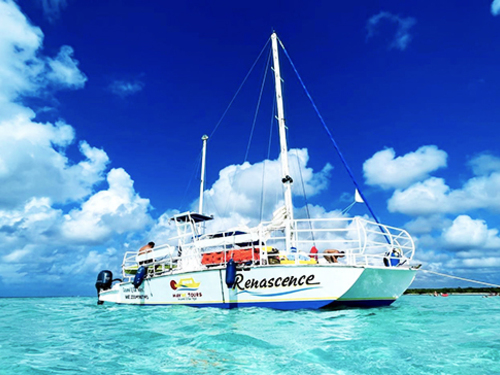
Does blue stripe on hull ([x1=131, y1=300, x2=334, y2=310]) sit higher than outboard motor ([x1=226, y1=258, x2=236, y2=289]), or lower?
lower

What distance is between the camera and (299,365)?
514cm

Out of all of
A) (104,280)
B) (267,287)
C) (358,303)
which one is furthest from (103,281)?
(358,303)

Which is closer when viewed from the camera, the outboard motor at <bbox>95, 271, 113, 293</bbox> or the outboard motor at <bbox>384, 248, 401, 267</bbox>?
the outboard motor at <bbox>384, 248, 401, 267</bbox>

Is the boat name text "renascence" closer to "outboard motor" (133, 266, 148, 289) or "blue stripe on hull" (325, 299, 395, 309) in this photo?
"blue stripe on hull" (325, 299, 395, 309)

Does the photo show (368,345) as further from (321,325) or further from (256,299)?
(256,299)

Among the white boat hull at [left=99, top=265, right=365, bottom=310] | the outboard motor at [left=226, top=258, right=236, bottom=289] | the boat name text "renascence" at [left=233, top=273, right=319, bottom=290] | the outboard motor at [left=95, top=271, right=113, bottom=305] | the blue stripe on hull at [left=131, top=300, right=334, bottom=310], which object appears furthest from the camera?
the outboard motor at [left=95, top=271, right=113, bottom=305]

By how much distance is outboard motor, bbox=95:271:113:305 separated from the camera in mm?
20203

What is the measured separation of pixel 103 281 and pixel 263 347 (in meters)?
16.9

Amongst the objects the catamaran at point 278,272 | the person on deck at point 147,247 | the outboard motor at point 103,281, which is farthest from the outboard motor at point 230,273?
the outboard motor at point 103,281

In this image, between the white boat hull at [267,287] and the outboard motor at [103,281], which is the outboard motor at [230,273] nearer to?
the white boat hull at [267,287]

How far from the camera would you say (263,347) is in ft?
20.4

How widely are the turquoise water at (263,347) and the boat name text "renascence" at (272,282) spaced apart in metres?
1.37

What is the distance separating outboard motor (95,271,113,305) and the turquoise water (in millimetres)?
10824

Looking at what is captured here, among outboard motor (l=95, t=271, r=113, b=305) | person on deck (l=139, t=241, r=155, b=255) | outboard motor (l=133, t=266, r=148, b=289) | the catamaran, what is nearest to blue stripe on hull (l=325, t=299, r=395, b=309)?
the catamaran
